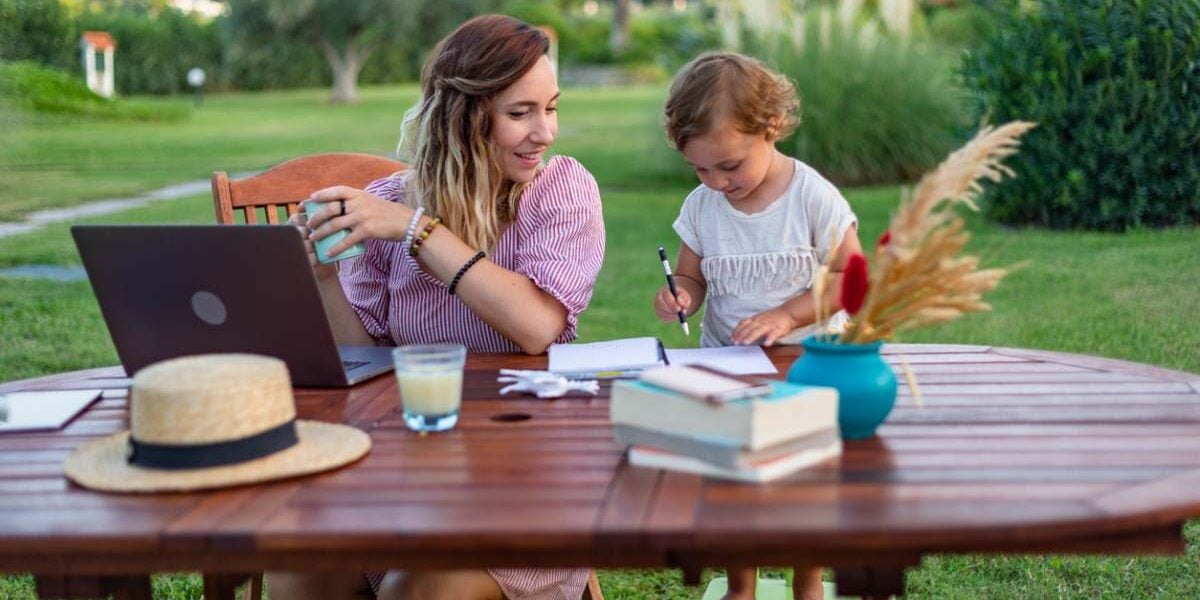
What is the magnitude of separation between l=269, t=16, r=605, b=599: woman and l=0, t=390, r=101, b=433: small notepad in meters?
0.47

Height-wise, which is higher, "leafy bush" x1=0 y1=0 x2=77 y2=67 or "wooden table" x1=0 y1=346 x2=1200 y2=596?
"wooden table" x1=0 y1=346 x2=1200 y2=596

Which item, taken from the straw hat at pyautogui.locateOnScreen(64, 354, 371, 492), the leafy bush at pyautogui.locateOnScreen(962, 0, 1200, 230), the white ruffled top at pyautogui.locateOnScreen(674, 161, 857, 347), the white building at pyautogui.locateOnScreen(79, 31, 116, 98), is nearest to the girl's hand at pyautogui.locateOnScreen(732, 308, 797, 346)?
the white ruffled top at pyautogui.locateOnScreen(674, 161, 857, 347)

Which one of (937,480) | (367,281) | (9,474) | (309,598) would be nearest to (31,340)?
(367,281)

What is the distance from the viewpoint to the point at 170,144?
16.2 m

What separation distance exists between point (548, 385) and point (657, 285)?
4995 millimetres

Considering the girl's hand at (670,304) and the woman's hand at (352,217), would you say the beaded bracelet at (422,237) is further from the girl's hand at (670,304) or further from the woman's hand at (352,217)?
the girl's hand at (670,304)

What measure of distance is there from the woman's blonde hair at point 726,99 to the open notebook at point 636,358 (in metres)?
0.53

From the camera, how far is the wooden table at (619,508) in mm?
1421

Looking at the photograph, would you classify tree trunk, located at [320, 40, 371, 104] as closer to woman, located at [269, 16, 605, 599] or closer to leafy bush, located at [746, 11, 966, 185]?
leafy bush, located at [746, 11, 966, 185]

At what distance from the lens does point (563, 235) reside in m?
2.53

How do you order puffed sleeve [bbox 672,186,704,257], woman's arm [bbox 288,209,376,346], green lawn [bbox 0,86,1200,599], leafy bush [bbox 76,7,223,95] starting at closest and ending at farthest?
woman's arm [bbox 288,209,376,346], puffed sleeve [bbox 672,186,704,257], green lawn [bbox 0,86,1200,599], leafy bush [bbox 76,7,223,95]

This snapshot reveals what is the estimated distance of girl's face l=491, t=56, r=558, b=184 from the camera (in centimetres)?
253

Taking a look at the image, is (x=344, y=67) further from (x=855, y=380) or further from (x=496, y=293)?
(x=855, y=380)


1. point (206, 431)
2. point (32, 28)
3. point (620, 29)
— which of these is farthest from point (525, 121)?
point (620, 29)
